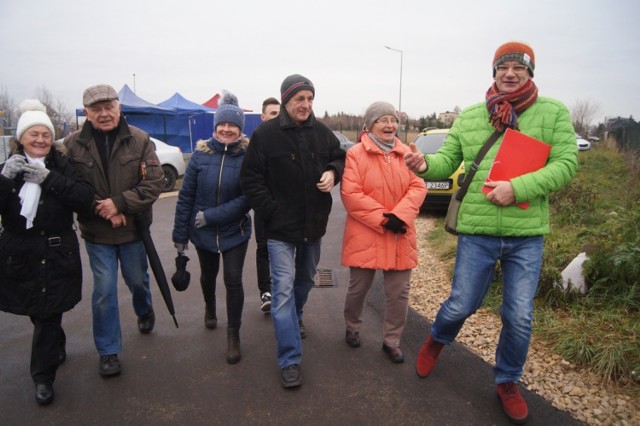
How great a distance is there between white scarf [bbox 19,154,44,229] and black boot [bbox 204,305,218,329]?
5.61ft

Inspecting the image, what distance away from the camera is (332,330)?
163 inches

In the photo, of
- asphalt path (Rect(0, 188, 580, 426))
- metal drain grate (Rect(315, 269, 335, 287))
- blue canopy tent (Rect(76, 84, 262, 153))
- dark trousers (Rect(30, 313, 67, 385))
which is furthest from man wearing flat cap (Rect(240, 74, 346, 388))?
blue canopy tent (Rect(76, 84, 262, 153))

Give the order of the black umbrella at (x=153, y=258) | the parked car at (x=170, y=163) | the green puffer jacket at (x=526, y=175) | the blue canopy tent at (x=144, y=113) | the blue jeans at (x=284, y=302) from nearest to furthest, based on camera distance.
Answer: the green puffer jacket at (x=526, y=175) < the blue jeans at (x=284, y=302) < the black umbrella at (x=153, y=258) < the parked car at (x=170, y=163) < the blue canopy tent at (x=144, y=113)

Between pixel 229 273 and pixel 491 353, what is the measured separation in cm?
222

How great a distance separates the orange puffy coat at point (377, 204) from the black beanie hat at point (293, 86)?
615mm

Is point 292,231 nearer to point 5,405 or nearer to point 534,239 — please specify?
point 534,239

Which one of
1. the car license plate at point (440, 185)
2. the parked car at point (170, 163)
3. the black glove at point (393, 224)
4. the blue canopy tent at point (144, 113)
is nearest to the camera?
the black glove at point (393, 224)

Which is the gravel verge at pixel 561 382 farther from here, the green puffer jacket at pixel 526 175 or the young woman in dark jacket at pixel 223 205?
the young woman in dark jacket at pixel 223 205

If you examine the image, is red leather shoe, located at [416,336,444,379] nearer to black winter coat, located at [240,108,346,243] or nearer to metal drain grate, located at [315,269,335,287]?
black winter coat, located at [240,108,346,243]

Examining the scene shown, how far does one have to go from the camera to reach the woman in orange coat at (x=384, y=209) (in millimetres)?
3467

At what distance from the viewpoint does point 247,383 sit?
3.24 metres

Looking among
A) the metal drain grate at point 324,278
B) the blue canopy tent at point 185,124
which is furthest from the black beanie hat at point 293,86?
the blue canopy tent at point 185,124

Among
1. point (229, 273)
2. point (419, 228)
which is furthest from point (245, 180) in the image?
point (419, 228)

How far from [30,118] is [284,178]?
1.75 meters
